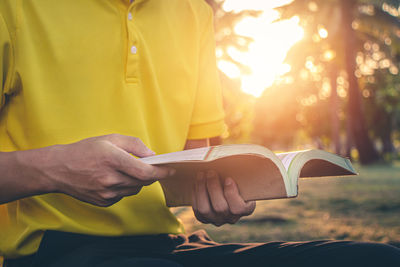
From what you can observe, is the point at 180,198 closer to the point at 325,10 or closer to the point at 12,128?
the point at 12,128

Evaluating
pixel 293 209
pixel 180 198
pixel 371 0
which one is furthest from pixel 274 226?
pixel 371 0

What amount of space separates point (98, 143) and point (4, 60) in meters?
0.51

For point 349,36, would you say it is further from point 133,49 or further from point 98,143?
point 98,143

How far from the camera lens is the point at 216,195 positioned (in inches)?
44.9

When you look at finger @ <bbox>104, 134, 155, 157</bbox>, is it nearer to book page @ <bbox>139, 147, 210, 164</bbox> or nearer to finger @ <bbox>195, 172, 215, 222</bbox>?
book page @ <bbox>139, 147, 210, 164</bbox>

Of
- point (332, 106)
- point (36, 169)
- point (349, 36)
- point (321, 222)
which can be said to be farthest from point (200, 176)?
point (332, 106)

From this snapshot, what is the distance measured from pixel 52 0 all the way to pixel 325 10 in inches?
607

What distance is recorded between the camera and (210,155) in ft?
2.80

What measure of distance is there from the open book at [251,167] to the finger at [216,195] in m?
0.03

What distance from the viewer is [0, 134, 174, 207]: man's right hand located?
0.92m

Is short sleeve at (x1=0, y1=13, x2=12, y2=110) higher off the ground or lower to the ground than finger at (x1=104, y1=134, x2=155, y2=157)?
higher

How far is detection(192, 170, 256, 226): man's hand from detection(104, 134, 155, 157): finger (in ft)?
0.80

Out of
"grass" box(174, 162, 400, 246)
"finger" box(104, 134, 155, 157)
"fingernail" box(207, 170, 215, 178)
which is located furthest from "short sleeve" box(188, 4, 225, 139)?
"grass" box(174, 162, 400, 246)

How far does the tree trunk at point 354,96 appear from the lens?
A: 15.0 m
